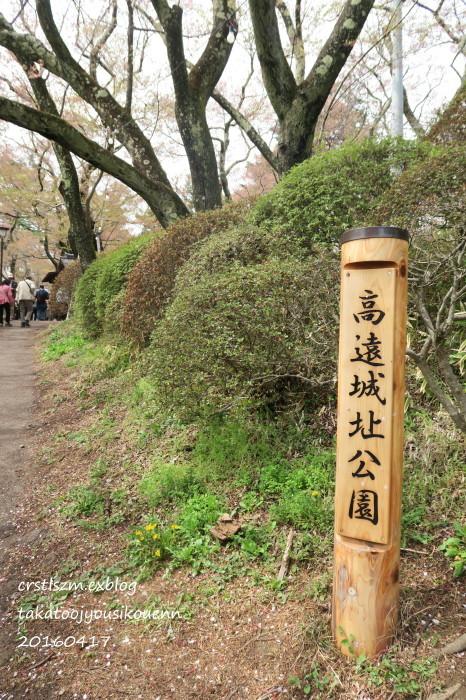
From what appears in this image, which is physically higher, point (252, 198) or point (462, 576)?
point (252, 198)

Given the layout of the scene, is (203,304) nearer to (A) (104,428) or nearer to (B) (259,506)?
(B) (259,506)

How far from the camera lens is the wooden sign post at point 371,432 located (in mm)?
1823

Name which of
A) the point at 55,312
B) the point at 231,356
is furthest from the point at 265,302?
the point at 55,312

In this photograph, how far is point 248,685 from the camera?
1947mm

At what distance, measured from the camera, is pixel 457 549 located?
88.7 inches

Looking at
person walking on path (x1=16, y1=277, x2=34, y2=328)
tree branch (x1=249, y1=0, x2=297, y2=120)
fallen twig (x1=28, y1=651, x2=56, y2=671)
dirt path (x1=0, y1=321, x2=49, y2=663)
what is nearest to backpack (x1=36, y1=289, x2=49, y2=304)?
person walking on path (x1=16, y1=277, x2=34, y2=328)

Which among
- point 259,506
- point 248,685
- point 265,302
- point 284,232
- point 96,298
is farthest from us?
point 96,298

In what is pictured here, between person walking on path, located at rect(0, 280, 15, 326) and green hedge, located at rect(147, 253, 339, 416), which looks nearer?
green hedge, located at rect(147, 253, 339, 416)

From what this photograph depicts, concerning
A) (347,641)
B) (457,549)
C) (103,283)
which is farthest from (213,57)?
(347,641)

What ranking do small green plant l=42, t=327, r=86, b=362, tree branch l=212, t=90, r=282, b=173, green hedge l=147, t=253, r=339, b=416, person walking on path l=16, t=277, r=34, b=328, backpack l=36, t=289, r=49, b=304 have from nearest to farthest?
green hedge l=147, t=253, r=339, b=416
tree branch l=212, t=90, r=282, b=173
small green plant l=42, t=327, r=86, b=362
person walking on path l=16, t=277, r=34, b=328
backpack l=36, t=289, r=49, b=304

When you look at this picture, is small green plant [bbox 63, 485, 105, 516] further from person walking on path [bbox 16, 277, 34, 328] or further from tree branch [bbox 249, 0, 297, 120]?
person walking on path [bbox 16, 277, 34, 328]

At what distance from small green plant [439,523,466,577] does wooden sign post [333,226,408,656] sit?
482 mm

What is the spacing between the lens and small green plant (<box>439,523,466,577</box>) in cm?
217

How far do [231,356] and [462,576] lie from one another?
Answer: 2.06m
